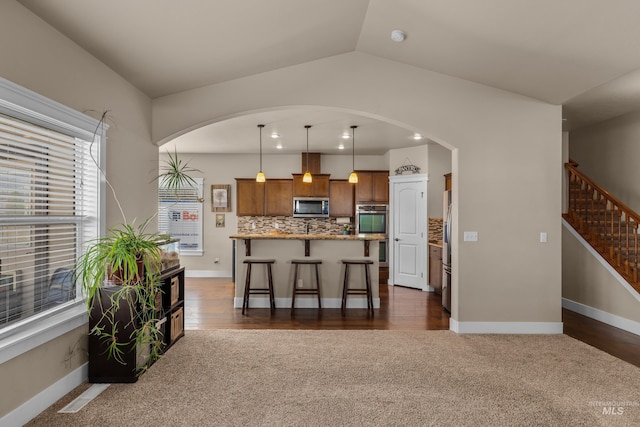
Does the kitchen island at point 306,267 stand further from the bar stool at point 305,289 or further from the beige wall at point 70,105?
the beige wall at point 70,105

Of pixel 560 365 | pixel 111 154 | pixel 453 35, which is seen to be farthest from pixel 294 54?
pixel 560 365

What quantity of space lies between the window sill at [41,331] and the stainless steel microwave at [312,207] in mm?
4762

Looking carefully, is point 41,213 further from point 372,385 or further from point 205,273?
point 205,273

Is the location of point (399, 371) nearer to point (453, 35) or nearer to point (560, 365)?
point (560, 365)

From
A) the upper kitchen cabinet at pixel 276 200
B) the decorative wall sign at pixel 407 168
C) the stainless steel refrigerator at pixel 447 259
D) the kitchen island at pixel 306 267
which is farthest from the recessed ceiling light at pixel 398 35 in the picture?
the upper kitchen cabinet at pixel 276 200

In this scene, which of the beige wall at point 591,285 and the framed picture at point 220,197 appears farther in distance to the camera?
the framed picture at point 220,197

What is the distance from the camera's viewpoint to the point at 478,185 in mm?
3939

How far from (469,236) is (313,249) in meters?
2.12

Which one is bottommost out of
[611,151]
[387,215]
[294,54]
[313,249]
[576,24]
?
[313,249]

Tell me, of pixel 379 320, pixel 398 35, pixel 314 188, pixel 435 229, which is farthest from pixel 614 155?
pixel 314 188

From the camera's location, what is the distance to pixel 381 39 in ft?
11.7

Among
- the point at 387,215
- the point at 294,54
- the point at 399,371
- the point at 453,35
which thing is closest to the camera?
the point at 399,371

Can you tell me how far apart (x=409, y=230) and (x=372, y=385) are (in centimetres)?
425

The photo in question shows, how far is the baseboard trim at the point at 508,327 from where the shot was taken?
12.8 ft
